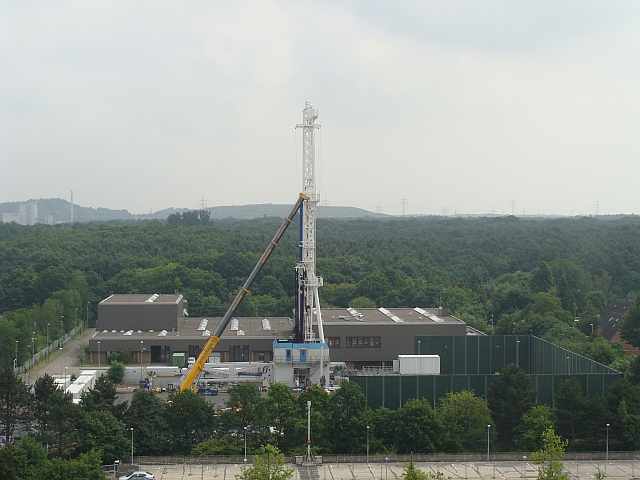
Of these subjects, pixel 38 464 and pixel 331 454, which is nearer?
pixel 38 464

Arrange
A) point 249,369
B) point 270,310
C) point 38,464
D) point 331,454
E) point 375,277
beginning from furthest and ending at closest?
point 375,277 < point 270,310 < point 249,369 < point 331,454 < point 38,464

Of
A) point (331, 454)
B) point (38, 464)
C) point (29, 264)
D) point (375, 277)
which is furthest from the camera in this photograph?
point (29, 264)

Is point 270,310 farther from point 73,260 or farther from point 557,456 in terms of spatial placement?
point 557,456

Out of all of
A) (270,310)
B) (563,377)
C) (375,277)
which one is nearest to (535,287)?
(375,277)

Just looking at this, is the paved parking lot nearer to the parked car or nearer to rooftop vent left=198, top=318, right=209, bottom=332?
the parked car

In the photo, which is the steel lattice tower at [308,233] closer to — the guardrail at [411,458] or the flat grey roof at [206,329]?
the flat grey roof at [206,329]

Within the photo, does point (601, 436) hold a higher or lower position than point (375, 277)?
lower

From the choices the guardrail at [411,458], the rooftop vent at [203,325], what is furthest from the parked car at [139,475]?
the rooftop vent at [203,325]
